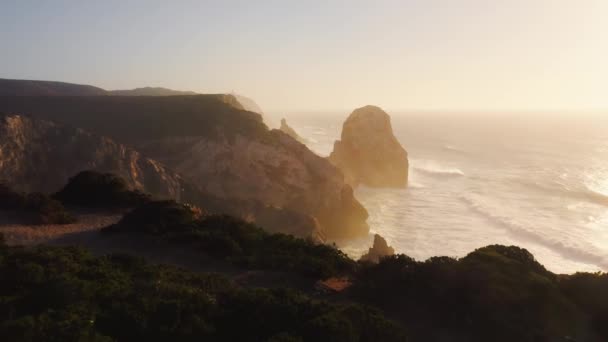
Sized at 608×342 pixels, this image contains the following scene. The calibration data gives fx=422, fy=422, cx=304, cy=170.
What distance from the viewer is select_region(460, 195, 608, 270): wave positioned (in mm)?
39031

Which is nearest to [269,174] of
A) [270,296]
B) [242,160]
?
[242,160]

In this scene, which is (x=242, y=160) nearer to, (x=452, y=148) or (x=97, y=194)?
(x=97, y=194)

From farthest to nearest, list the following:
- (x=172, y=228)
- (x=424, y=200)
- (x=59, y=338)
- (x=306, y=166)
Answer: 1. (x=424, y=200)
2. (x=306, y=166)
3. (x=172, y=228)
4. (x=59, y=338)

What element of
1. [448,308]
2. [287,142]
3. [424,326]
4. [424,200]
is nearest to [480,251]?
[448,308]

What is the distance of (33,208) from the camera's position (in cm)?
2061

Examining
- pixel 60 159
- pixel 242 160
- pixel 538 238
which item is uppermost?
pixel 60 159

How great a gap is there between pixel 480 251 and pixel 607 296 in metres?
3.89

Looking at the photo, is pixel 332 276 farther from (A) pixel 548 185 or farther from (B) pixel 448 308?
(A) pixel 548 185

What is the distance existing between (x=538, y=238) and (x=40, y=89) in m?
83.8

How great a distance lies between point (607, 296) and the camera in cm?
1329

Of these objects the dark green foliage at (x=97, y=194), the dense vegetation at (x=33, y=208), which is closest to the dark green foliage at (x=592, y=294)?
the dark green foliage at (x=97, y=194)

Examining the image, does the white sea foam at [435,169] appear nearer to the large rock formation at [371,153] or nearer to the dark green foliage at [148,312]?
the large rock formation at [371,153]

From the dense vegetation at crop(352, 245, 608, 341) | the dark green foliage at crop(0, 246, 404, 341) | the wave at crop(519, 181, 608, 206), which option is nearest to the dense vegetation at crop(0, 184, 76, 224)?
the dark green foliage at crop(0, 246, 404, 341)

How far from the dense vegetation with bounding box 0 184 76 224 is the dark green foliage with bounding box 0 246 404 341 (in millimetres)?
9285
